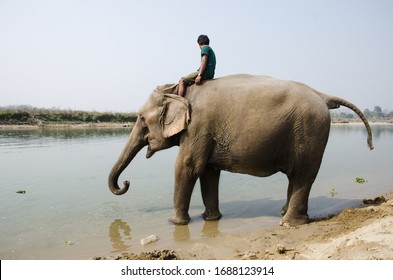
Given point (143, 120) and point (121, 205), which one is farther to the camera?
point (121, 205)

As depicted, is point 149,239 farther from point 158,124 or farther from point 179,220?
point 158,124

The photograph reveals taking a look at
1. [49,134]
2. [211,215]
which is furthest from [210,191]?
[49,134]

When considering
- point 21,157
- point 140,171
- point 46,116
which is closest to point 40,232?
point 140,171

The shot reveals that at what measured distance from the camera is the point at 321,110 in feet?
21.1

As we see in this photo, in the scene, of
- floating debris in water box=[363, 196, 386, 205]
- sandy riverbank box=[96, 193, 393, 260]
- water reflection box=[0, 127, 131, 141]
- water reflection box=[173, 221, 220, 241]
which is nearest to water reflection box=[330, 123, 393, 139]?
water reflection box=[0, 127, 131, 141]

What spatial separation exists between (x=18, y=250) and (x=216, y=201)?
347 centimetres

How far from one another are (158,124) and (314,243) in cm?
344

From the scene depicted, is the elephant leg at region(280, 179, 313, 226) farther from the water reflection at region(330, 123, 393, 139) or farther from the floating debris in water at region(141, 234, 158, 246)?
the water reflection at region(330, 123, 393, 139)

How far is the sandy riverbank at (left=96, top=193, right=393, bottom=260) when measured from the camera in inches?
167

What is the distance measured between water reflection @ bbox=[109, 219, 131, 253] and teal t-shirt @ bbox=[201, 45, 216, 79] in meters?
3.05

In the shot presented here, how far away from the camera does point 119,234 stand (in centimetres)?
650

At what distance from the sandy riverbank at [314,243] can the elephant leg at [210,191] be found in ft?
3.97

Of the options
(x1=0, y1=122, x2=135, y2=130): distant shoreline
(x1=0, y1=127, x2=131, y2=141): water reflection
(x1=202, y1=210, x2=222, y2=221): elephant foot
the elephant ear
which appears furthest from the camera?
(x1=0, y1=122, x2=135, y2=130): distant shoreline

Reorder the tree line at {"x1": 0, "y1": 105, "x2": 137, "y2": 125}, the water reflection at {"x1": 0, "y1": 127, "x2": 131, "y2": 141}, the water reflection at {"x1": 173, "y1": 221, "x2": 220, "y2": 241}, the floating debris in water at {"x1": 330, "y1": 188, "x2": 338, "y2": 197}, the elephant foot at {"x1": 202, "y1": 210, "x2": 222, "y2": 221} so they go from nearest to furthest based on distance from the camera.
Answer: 1. the water reflection at {"x1": 173, "y1": 221, "x2": 220, "y2": 241}
2. the elephant foot at {"x1": 202, "y1": 210, "x2": 222, "y2": 221}
3. the floating debris in water at {"x1": 330, "y1": 188, "x2": 338, "y2": 197}
4. the water reflection at {"x1": 0, "y1": 127, "x2": 131, "y2": 141}
5. the tree line at {"x1": 0, "y1": 105, "x2": 137, "y2": 125}
